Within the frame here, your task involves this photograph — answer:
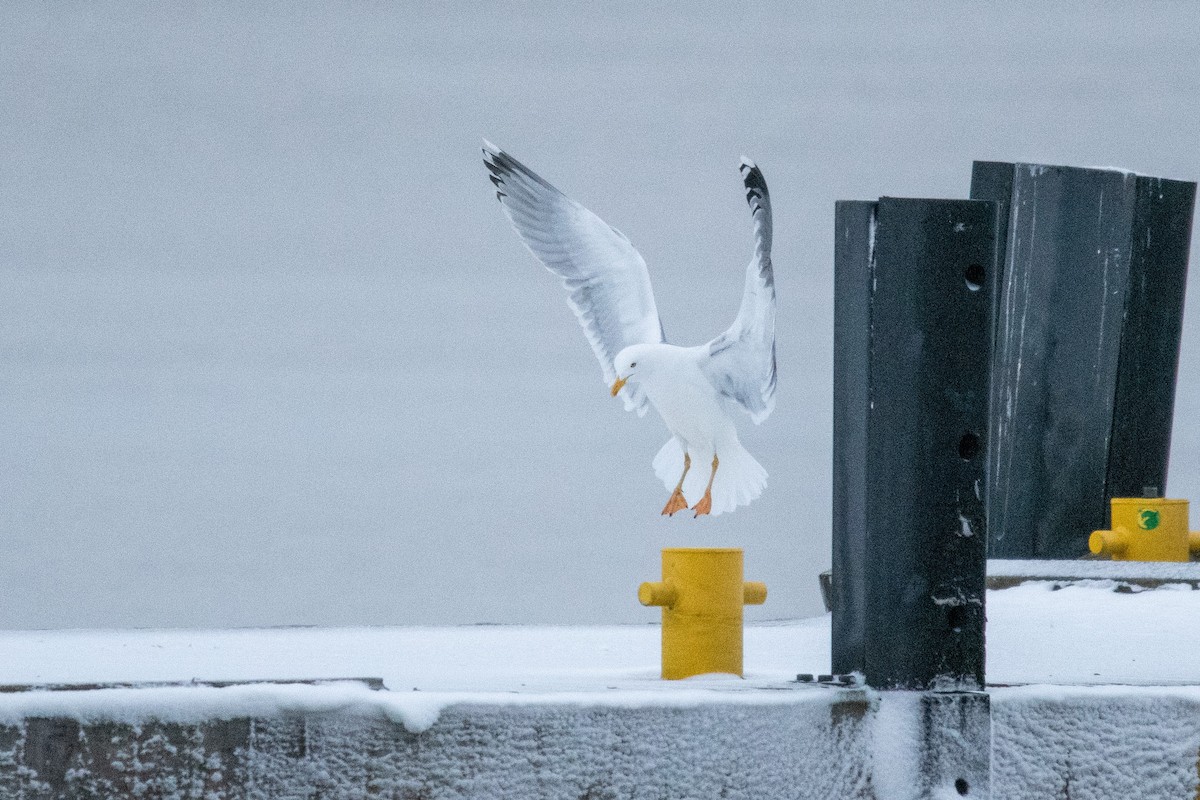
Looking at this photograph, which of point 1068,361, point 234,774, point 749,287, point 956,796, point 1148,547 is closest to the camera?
point 234,774

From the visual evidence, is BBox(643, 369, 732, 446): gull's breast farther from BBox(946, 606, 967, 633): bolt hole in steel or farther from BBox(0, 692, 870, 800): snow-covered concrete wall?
BBox(0, 692, 870, 800): snow-covered concrete wall

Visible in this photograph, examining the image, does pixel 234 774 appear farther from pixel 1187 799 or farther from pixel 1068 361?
pixel 1068 361

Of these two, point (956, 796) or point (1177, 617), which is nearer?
point (956, 796)

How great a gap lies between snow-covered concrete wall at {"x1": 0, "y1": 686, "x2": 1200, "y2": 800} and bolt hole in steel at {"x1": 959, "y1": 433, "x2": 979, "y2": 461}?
0.48m

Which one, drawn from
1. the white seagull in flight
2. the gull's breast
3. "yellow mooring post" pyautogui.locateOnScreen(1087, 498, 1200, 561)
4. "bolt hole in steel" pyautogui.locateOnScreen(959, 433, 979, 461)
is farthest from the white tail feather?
"bolt hole in steel" pyautogui.locateOnScreen(959, 433, 979, 461)

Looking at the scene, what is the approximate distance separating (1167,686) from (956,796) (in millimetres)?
619

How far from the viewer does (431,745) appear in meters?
3.18

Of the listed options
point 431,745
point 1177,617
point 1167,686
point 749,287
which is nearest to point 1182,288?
point 1177,617

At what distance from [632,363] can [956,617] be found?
6.80 feet

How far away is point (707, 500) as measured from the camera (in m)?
5.53

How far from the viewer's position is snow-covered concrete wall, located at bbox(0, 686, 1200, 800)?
3.04 metres

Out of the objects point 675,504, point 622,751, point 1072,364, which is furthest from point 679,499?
point 1072,364

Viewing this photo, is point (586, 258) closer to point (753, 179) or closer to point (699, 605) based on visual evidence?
point (753, 179)

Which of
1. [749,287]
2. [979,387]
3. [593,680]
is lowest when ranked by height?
[593,680]
